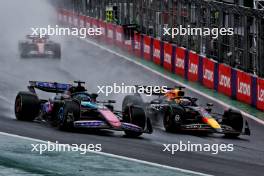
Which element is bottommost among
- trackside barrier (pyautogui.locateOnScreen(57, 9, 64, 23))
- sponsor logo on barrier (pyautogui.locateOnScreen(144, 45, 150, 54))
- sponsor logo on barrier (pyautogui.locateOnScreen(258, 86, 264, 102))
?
trackside barrier (pyautogui.locateOnScreen(57, 9, 64, 23))

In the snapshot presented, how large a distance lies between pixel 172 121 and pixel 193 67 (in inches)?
528

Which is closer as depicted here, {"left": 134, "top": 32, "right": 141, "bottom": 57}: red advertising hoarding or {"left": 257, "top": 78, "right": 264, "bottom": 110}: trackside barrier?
{"left": 257, "top": 78, "right": 264, "bottom": 110}: trackside barrier

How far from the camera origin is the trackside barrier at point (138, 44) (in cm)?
→ 4378

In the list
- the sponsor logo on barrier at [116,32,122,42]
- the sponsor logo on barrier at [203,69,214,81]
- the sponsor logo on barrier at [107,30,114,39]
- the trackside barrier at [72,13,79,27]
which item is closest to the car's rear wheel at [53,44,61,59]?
the sponsor logo on barrier at [116,32,122,42]

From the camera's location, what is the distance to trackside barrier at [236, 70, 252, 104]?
29.0m

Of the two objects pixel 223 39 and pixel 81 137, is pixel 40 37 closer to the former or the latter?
pixel 223 39

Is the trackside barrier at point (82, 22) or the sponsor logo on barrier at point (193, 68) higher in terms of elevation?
the sponsor logo on barrier at point (193, 68)

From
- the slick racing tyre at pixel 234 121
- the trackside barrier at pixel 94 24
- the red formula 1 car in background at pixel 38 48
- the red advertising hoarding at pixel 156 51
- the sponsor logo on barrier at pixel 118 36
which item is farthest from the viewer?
the trackside barrier at pixel 94 24

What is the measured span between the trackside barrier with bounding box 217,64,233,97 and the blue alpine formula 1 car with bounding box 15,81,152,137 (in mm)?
9081

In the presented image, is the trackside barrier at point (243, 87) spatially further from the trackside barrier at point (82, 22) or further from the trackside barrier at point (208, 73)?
the trackside barrier at point (82, 22)

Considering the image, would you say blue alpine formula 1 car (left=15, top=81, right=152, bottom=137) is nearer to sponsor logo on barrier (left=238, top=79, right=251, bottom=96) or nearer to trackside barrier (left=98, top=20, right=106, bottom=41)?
sponsor logo on barrier (left=238, top=79, right=251, bottom=96)

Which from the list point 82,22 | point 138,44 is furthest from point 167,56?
point 82,22

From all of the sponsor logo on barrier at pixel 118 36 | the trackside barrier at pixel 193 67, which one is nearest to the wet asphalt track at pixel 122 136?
the trackside barrier at pixel 193 67

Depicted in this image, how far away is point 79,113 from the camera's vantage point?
20734mm
